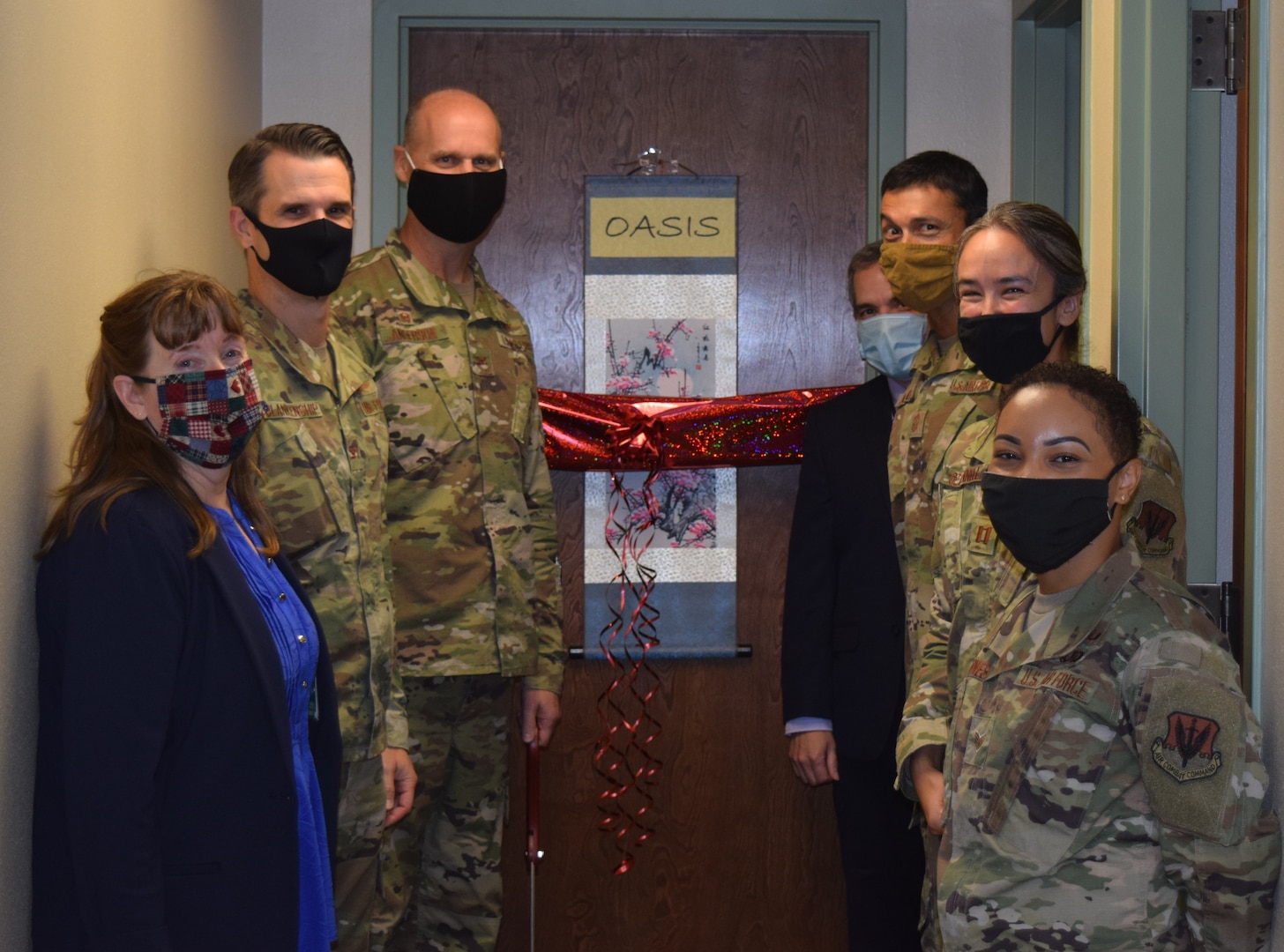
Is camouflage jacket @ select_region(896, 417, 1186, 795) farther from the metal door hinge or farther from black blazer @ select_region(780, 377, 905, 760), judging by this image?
the metal door hinge

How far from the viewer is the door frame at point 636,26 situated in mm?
3275

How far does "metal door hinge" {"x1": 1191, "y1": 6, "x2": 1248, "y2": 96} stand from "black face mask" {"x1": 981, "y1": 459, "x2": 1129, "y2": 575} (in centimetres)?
74

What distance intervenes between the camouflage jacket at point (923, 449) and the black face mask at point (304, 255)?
3.52ft

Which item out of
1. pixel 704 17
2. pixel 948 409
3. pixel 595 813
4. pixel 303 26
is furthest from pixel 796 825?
pixel 303 26

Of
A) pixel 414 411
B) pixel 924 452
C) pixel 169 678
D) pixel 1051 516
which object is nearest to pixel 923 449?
pixel 924 452

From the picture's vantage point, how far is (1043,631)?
5.36ft

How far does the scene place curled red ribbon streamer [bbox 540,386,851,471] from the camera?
3141 millimetres

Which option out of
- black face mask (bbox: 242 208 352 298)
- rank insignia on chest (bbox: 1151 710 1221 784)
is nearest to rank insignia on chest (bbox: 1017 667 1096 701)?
rank insignia on chest (bbox: 1151 710 1221 784)

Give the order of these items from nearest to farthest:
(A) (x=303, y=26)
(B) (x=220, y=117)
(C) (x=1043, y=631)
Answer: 1. (C) (x=1043, y=631)
2. (B) (x=220, y=117)
3. (A) (x=303, y=26)

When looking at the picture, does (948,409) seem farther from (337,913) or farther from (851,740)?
(337,913)

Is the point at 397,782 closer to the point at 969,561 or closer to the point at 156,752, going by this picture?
the point at 156,752

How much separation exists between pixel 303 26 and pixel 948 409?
78.1 inches

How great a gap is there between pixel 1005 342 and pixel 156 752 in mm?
1311

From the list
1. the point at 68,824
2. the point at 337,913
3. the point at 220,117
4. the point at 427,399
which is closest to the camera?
the point at 68,824
